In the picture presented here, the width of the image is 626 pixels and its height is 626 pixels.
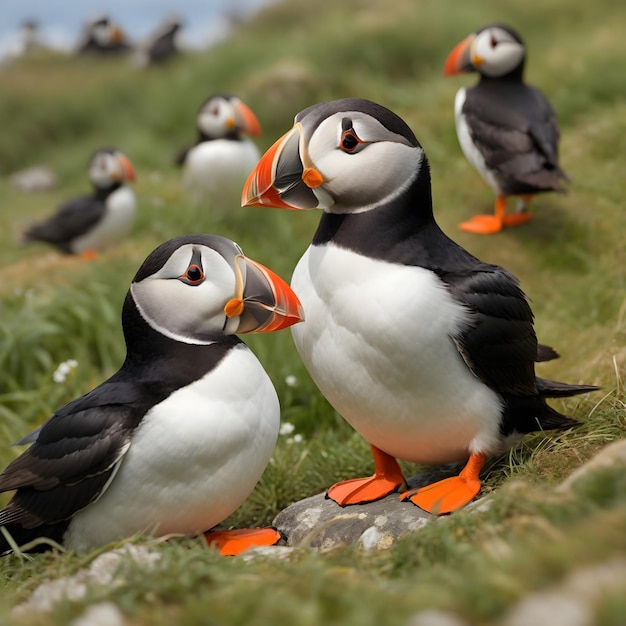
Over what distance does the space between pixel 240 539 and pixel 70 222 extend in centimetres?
588

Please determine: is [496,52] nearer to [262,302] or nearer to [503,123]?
[503,123]

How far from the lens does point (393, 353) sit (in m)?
3.25

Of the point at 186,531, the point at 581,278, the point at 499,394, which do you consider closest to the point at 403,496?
the point at 499,394

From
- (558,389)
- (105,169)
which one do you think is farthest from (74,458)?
(105,169)

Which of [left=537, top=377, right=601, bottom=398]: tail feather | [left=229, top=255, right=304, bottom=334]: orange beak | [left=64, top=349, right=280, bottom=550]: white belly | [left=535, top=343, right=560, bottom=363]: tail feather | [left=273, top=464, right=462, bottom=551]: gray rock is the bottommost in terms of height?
[left=273, top=464, right=462, bottom=551]: gray rock

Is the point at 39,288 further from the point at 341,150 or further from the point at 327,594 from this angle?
the point at 327,594

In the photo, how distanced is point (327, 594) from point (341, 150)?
5.44 ft

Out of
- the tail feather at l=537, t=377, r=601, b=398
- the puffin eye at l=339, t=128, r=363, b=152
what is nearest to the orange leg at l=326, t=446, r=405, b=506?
the tail feather at l=537, t=377, r=601, b=398

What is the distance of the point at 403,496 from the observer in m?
3.65

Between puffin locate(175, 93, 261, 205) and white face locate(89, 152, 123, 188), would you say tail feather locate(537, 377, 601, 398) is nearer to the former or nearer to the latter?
puffin locate(175, 93, 261, 205)

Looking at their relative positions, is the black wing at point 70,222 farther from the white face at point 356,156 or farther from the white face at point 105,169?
the white face at point 356,156

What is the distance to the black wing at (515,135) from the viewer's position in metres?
6.25

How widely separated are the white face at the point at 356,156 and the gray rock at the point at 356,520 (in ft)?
3.88

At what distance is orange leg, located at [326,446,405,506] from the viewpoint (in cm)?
375
